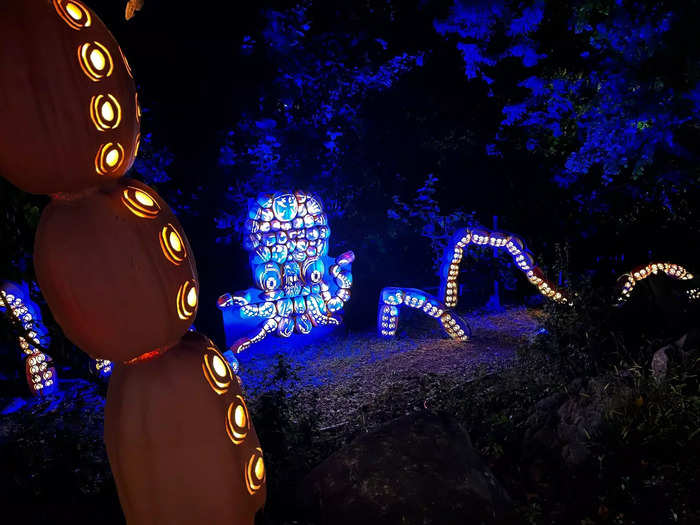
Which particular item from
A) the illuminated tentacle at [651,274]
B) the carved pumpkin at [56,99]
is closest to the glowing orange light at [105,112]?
the carved pumpkin at [56,99]

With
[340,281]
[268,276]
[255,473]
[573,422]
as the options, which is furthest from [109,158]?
[340,281]

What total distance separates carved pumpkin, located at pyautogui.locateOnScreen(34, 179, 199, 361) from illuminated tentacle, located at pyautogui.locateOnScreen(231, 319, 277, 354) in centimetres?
537

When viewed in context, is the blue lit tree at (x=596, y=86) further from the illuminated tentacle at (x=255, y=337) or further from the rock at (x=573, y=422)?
the illuminated tentacle at (x=255, y=337)

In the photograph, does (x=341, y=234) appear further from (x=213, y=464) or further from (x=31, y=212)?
(x=213, y=464)

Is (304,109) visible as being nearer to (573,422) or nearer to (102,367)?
(102,367)

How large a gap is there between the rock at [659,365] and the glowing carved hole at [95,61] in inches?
202

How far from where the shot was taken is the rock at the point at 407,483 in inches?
145

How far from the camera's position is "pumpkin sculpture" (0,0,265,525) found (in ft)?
6.72

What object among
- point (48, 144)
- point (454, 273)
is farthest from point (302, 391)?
point (48, 144)

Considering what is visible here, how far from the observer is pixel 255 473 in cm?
261

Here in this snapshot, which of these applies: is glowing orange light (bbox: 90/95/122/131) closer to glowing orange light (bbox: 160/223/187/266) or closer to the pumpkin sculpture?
the pumpkin sculpture

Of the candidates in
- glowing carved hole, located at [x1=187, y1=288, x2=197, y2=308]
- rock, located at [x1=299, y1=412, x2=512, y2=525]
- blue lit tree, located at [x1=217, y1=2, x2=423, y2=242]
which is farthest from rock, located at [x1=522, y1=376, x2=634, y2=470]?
blue lit tree, located at [x1=217, y1=2, x2=423, y2=242]

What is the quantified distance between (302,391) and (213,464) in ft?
13.9

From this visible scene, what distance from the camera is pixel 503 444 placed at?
480 cm
